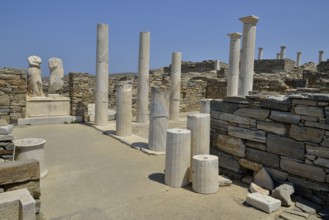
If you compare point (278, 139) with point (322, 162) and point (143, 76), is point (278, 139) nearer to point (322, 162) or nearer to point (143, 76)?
point (322, 162)

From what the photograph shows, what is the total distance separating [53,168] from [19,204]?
3251 mm

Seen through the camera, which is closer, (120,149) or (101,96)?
(120,149)

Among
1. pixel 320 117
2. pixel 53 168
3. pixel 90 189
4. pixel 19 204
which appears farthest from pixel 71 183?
Answer: pixel 320 117

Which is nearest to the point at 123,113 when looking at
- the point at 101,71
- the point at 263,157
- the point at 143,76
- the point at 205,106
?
the point at 101,71

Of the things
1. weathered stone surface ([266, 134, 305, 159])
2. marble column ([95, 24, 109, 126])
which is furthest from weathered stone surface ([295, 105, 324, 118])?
marble column ([95, 24, 109, 126])

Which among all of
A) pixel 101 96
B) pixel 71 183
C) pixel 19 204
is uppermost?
pixel 101 96

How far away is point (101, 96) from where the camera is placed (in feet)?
36.8

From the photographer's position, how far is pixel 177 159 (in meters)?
5.29

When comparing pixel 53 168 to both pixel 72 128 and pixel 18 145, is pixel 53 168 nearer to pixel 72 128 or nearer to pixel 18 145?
pixel 18 145

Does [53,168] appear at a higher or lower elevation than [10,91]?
lower

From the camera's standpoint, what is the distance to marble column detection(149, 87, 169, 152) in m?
7.72

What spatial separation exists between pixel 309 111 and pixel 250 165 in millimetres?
1543

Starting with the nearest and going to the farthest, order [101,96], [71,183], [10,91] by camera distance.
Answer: [71,183] < [10,91] < [101,96]

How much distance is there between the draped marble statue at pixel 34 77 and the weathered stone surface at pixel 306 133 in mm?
10137
